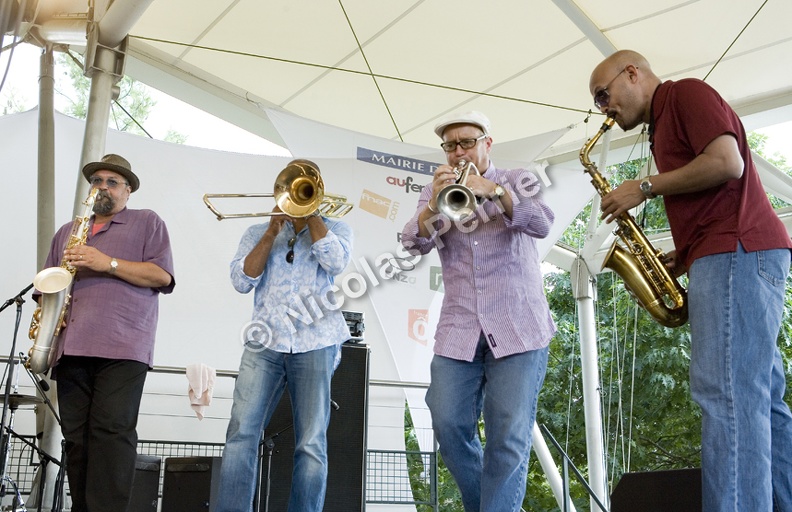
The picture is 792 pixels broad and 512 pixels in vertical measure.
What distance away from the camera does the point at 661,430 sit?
51.1 ft

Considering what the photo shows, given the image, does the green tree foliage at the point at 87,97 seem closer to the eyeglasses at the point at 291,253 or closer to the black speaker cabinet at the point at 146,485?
the black speaker cabinet at the point at 146,485

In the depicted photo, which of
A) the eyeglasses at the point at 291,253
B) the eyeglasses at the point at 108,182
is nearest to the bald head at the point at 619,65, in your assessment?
the eyeglasses at the point at 291,253

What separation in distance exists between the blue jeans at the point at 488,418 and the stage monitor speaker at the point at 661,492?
40.5 inches

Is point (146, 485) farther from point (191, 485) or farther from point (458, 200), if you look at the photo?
point (458, 200)

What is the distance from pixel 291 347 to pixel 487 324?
0.96 metres

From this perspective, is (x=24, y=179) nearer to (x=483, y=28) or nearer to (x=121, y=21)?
(x=121, y=21)

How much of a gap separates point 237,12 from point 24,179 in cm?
238

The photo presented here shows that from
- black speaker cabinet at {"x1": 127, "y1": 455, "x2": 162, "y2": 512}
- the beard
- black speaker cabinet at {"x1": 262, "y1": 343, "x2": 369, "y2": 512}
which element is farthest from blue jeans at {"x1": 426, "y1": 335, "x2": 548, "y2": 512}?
black speaker cabinet at {"x1": 127, "y1": 455, "x2": 162, "y2": 512}

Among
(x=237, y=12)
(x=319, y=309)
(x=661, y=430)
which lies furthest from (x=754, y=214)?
(x=661, y=430)

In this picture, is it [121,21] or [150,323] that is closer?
[150,323]

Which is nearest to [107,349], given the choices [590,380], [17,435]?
[17,435]

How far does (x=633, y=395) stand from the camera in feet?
49.7

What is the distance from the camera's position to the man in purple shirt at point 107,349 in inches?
137

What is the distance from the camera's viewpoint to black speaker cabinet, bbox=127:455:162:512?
17.3ft
